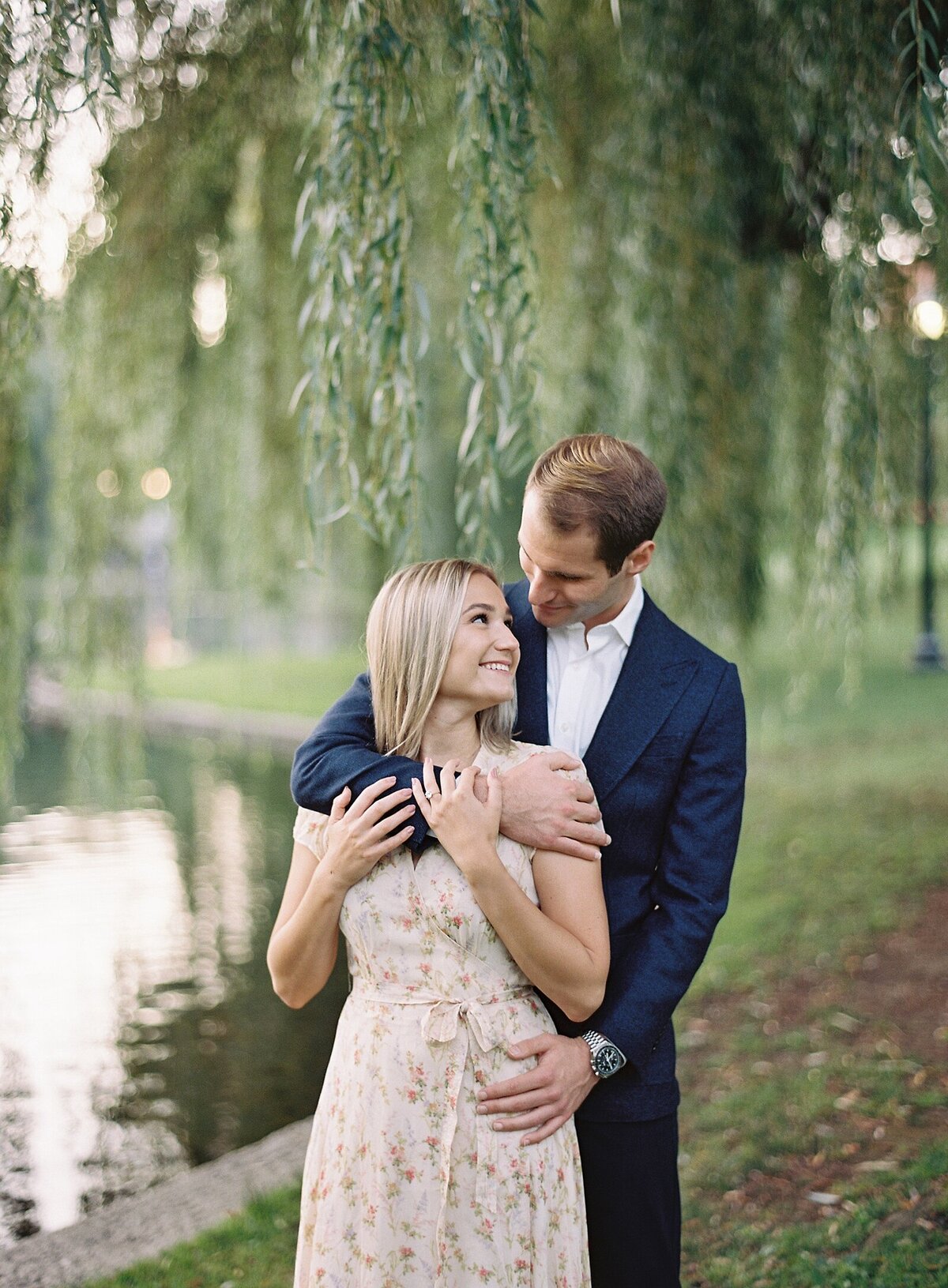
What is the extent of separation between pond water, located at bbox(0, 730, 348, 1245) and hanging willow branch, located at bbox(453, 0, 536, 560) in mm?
2490

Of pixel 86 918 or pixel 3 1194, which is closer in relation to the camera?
pixel 3 1194

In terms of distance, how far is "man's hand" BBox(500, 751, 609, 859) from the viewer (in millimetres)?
1753

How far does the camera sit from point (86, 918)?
620 cm

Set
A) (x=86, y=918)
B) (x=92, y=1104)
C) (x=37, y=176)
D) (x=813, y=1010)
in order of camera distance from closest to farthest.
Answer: (x=37, y=176) < (x=92, y=1104) < (x=813, y=1010) < (x=86, y=918)

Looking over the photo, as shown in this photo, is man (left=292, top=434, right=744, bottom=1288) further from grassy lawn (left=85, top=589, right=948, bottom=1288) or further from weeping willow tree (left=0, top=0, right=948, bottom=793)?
grassy lawn (left=85, top=589, right=948, bottom=1288)

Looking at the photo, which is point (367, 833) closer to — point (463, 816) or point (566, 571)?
point (463, 816)

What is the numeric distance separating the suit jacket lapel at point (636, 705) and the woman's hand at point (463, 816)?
26 cm

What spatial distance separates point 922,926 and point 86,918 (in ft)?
13.3

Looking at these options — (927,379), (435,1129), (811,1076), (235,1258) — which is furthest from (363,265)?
(811,1076)

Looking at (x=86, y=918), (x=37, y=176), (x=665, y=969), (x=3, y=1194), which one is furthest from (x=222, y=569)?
(x=665, y=969)

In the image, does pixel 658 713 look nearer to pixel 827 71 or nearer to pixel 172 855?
pixel 827 71

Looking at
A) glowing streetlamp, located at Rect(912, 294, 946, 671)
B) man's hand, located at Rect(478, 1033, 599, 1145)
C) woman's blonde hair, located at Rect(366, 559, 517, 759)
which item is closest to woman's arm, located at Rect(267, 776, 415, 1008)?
woman's blonde hair, located at Rect(366, 559, 517, 759)

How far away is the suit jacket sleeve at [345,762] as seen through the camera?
1.81m

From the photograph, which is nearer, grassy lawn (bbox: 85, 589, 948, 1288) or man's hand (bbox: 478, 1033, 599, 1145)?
man's hand (bbox: 478, 1033, 599, 1145)
